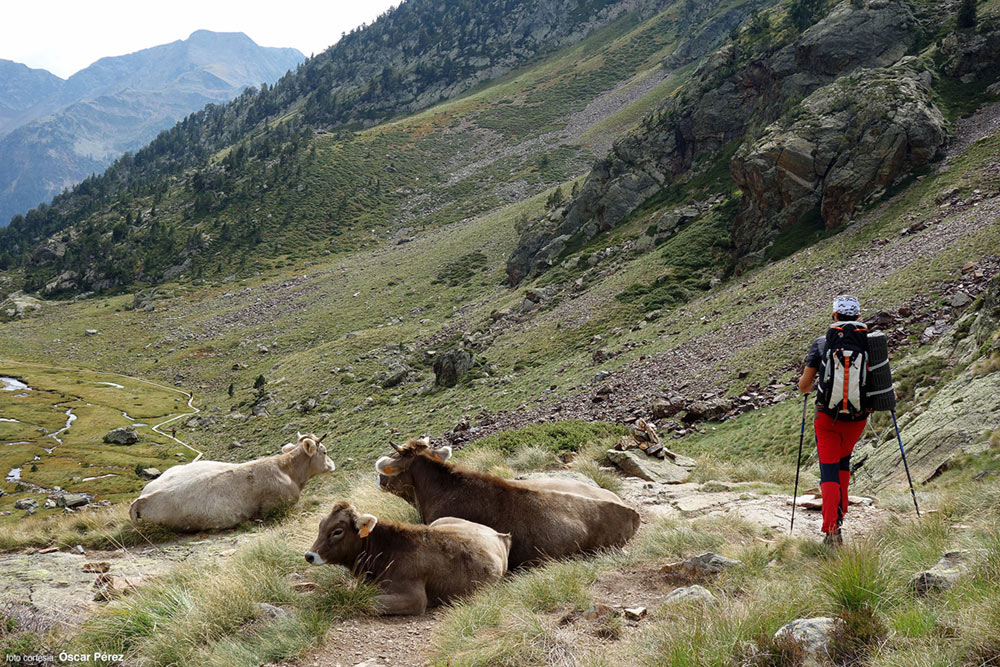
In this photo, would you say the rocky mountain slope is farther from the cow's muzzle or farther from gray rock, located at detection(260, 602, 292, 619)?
gray rock, located at detection(260, 602, 292, 619)

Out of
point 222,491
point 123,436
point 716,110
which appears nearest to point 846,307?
point 222,491

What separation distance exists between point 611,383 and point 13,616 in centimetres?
2057

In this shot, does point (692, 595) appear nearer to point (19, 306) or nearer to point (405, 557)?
point (405, 557)

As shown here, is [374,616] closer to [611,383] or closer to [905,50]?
[611,383]

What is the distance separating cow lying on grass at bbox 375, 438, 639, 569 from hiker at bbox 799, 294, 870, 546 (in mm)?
2634

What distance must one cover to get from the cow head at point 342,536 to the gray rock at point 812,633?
14.0ft

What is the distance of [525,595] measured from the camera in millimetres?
6023

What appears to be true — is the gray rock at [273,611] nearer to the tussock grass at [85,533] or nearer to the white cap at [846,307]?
the tussock grass at [85,533]

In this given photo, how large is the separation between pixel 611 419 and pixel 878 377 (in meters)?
14.6

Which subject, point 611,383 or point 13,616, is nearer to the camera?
point 13,616

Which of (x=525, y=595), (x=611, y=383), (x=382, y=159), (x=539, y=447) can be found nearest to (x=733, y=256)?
(x=611, y=383)

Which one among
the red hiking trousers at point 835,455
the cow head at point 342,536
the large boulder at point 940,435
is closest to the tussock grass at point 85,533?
the cow head at point 342,536

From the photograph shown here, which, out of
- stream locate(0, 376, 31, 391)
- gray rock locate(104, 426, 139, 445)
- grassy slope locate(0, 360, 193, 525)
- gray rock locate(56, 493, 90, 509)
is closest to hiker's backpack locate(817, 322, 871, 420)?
grassy slope locate(0, 360, 193, 525)

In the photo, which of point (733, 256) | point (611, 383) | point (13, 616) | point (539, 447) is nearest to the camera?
point (13, 616)
